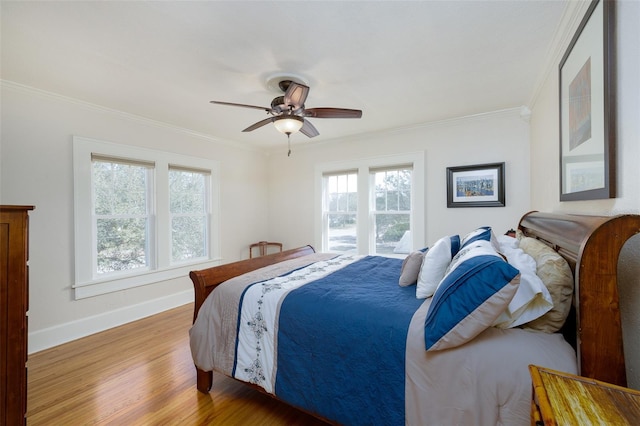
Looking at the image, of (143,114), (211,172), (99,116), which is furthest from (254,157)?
(99,116)

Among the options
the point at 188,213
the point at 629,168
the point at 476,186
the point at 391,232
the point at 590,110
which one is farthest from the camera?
the point at 391,232

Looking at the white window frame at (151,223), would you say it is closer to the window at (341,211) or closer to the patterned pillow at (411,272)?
the window at (341,211)

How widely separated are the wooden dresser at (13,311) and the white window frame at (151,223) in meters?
1.92

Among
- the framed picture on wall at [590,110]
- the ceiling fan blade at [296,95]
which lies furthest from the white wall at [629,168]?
the ceiling fan blade at [296,95]

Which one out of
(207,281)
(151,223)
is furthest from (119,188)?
(207,281)

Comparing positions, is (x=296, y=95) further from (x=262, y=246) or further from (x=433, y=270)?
(x=262, y=246)

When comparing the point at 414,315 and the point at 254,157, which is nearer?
the point at 414,315

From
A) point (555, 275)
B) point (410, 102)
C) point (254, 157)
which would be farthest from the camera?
point (254, 157)

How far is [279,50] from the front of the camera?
6.61 ft

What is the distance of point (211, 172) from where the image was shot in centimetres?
427

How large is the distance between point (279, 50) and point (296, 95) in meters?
0.32

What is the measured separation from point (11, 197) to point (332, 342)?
319cm

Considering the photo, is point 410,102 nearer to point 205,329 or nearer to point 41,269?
point 205,329

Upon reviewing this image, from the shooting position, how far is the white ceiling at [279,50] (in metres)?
1.64
